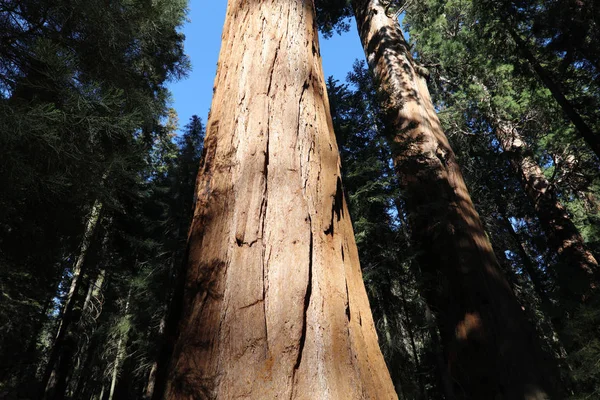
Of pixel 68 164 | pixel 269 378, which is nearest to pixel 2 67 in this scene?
pixel 68 164

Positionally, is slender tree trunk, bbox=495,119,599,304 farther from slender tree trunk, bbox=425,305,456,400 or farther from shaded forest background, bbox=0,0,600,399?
slender tree trunk, bbox=425,305,456,400

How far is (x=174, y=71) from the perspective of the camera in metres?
11.9

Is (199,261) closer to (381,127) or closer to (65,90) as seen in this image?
(65,90)

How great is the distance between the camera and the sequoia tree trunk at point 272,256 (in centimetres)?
100

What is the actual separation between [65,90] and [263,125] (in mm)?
4638

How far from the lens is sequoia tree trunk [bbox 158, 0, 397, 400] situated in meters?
1.00

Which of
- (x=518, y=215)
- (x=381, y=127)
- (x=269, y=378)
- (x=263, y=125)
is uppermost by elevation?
(x=518, y=215)

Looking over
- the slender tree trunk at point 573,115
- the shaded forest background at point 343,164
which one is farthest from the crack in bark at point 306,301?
the slender tree trunk at point 573,115

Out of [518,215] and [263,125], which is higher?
[518,215]

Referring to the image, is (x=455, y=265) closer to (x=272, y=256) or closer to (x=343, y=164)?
(x=272, y=256)

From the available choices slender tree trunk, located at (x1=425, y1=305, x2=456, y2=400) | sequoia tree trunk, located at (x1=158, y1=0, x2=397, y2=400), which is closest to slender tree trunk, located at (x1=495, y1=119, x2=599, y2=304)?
slender tree trunk, located at (x1=425, y1=305, x2=456, y2=400)

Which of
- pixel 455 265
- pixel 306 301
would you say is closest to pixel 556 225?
pixel 455 265

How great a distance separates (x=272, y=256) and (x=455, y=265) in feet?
11.4

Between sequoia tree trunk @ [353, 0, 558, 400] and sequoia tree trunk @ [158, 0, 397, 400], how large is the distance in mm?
2805
